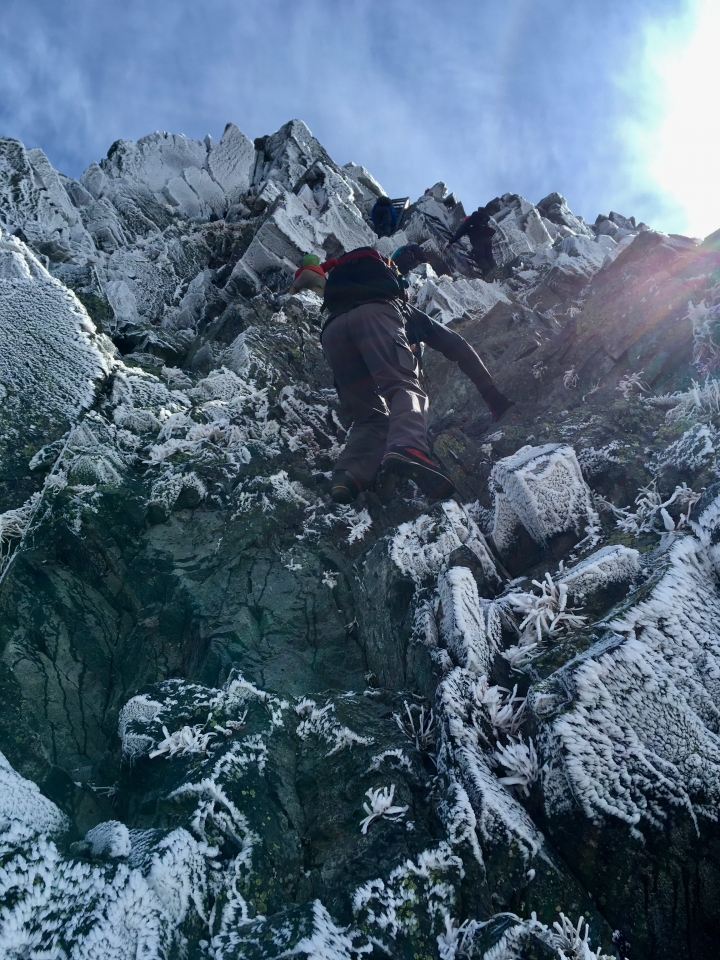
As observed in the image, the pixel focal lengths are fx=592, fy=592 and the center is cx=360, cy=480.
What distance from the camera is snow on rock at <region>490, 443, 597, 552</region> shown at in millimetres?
4145

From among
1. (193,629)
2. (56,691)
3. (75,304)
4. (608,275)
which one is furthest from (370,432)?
(608,275)

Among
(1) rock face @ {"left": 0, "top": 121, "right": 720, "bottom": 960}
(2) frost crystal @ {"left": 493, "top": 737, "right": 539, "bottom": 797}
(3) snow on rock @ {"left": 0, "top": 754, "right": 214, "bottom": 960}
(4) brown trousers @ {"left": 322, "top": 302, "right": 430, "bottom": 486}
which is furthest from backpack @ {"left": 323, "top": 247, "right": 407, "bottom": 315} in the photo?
(3) snow on rock @ {"left": 0, "top": 754, "right": 214, "bottom": 960}

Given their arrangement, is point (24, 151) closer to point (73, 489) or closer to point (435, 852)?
point (73, 489)

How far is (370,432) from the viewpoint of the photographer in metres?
5.21

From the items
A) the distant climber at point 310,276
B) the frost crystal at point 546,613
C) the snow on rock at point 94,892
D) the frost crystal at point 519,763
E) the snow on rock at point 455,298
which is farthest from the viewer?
the snow on rock at point 455,298

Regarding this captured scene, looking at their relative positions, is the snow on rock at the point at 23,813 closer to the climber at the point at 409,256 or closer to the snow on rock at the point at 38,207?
the climber at the point at 409,256

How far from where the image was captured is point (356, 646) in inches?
161

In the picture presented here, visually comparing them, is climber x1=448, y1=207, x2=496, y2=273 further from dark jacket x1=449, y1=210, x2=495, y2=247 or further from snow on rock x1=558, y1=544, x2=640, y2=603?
snow on rock x1=558, y1=544, x2=640, y2=603

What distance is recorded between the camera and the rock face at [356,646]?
2.46 metres

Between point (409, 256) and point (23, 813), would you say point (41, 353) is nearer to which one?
point (23, 813)

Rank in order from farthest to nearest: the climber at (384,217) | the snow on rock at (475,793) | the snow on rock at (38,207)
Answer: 1. the climber at (384,217)
2. the snow on rock at (38,207)
3. the snow on rock at (475,793)

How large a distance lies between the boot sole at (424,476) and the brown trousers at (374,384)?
16 centimetres

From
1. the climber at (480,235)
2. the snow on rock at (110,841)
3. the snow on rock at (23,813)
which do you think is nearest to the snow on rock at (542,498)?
the snow on rock at (110,841)

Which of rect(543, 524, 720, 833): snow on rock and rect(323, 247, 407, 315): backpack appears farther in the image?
rect(323, 247, 407, 315): backpack
